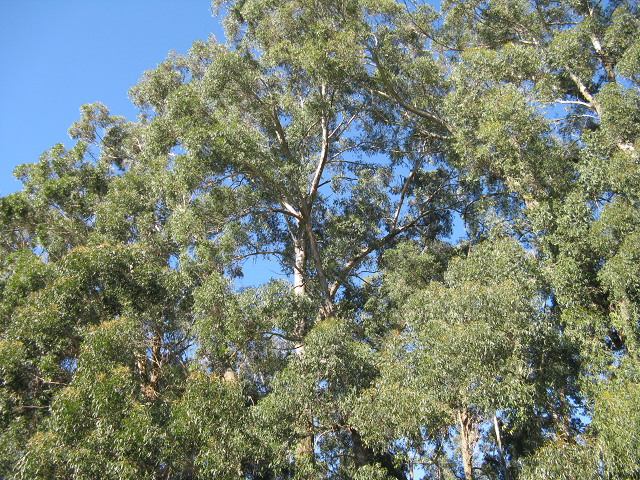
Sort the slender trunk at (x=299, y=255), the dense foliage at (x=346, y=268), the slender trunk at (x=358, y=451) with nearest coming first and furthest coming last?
the dense foliage at (x=346, y=268) → the slender trunk at (x=358, y=451) → the slender trunk at (x=299, y=255)

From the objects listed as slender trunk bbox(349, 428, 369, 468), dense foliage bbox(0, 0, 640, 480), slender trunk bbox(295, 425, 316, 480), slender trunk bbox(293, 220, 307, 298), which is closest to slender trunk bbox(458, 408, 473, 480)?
dense foliage bbox(0, 0, 640, 480)

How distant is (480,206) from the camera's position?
12.5 meters

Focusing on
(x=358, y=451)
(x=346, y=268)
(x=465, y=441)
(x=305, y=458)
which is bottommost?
(x=305, y=458)

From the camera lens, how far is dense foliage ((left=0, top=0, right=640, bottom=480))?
8.22 meters

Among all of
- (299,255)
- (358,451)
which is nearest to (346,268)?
(299,255)

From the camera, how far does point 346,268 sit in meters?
13.8

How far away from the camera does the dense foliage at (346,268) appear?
324 inches

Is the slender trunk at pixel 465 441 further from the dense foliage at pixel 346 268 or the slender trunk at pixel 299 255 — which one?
the slender trunk at pixel 299 255

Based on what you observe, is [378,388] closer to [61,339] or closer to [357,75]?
[61,339]

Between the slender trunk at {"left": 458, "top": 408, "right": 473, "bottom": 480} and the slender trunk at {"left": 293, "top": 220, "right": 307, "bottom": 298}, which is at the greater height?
the slender trunk at {"left": 293, "top": 220, "right": 307, "bottom": 298}

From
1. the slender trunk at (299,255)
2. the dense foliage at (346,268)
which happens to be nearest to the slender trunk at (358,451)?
the dense foliage at (346,268)

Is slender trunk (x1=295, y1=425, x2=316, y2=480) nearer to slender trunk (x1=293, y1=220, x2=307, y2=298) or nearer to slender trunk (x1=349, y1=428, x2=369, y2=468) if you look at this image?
slender trunk (x1=349, y1=428, x2=369, y2=468)

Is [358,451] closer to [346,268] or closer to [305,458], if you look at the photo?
[305,458]

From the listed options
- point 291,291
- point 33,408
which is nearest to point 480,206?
point 291,291
